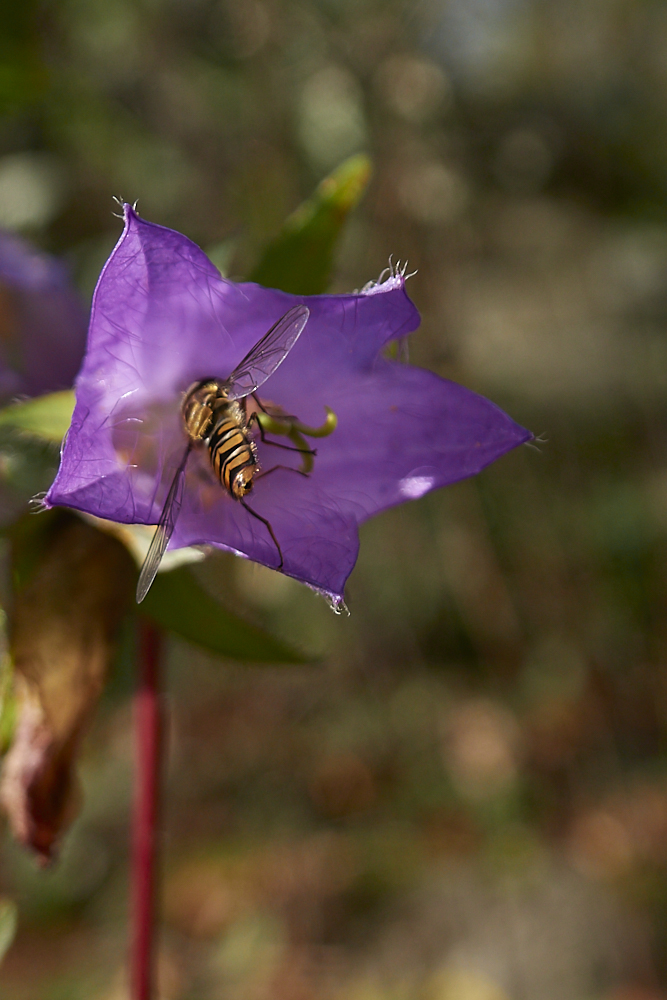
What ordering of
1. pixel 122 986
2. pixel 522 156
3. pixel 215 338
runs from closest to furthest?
pixel 215 338, pixel 122 986, pixel 522 156

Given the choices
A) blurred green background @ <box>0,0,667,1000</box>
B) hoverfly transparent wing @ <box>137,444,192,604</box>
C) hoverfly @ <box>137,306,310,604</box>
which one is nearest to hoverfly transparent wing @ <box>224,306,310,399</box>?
hoverfly @ <box>137,306,310,604</box>

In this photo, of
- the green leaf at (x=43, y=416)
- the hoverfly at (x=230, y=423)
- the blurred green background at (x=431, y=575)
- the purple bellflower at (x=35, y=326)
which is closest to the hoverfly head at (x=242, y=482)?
the hoverfly at (x=230, y=423)

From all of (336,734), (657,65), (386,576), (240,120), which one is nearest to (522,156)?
(240,120)

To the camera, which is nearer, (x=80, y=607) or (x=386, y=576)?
(x=80, y=607)

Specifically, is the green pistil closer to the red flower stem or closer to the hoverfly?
the hoverfly

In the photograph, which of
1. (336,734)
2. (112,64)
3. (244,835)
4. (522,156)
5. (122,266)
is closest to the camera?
(122,266)

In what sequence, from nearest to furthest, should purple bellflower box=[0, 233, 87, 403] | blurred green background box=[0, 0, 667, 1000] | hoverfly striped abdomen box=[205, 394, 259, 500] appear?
1. hoverfly striped abdomen box=[205, 394, 259, 500]
2. purple bellflower box=[0, 233, 87, 403]
3. blurred green background box=[0, 0, 667, 1000]

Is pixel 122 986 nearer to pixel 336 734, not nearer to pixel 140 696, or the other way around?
pixel 336 734
